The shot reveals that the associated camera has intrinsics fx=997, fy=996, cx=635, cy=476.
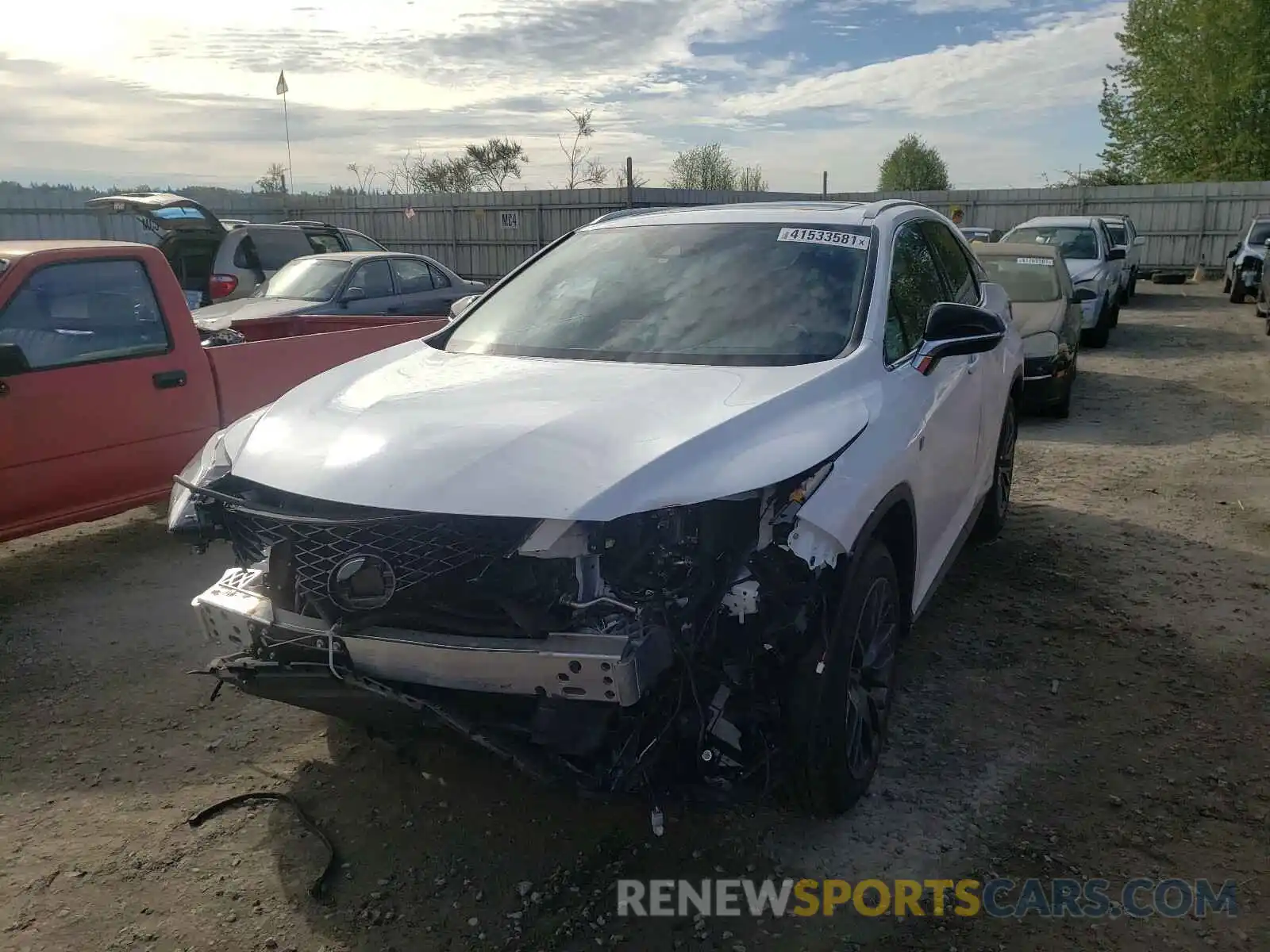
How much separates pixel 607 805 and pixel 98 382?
3808 mm

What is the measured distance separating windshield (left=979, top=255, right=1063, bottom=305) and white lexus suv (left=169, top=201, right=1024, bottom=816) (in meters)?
7.13

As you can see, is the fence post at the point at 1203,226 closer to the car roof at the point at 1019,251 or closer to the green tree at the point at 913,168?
the car roof at the point at 1019,251

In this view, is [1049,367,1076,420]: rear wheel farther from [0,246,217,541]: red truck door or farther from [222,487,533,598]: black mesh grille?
[222,487,533,598]: black mesh grille

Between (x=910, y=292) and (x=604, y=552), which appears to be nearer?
(x=604, y=552)

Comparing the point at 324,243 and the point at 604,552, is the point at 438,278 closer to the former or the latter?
the point at 324,243

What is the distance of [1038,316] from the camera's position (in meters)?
9.31

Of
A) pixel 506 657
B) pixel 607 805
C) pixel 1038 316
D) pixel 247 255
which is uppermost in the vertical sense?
pixel 247 255

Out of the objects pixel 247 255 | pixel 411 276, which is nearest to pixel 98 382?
pixel 411 276

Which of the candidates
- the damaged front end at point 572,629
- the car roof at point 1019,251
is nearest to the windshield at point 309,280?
the car roof at point 1019,251

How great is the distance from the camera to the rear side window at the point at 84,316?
17.0 ft

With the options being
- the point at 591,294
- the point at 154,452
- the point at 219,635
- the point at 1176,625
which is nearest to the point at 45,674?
the point at 154,452

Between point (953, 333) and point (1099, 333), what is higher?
point (953, 333)

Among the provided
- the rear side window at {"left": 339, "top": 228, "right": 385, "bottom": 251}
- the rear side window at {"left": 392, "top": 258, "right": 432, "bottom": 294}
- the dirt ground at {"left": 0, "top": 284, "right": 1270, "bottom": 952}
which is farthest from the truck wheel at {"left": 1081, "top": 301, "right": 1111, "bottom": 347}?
the rear side window at {"left": 339, "top": 228, "right": 385, "bottom": 251}

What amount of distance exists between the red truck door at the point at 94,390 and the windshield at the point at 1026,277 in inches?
292
